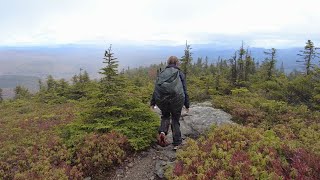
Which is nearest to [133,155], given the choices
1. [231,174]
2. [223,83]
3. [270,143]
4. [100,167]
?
[100,167]

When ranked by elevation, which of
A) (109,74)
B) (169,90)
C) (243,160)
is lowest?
(243,160)

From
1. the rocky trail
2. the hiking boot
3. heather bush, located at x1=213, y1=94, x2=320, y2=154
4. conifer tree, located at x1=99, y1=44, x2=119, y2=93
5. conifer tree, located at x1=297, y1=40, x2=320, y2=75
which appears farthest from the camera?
conifer tree, located at x1=297, y1=40, x2=320, y2=75

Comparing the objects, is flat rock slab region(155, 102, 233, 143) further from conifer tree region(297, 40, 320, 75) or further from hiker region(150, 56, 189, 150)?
conifer tree region(297, 40, 320, 75)

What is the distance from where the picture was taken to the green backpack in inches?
364

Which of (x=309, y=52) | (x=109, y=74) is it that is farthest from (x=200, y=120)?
(x=309, y=52)

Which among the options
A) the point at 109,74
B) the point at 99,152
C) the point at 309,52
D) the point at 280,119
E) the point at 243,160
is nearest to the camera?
the point at 243,160

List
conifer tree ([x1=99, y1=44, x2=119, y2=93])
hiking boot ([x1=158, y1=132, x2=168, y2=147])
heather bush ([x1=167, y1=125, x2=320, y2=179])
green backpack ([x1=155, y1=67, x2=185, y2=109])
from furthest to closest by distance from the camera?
conifer tree ([x1=99, y1=44, x2=119, y2=93]), hiking boot ([x1=158, y1=132, x2=168, y2=147]), green backpack ([x1=155, y1=67, x2=185, y2=109]), heather bush ([x1=167, y1=125, x2=320, y2=179])

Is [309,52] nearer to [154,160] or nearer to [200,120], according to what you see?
[200,120]

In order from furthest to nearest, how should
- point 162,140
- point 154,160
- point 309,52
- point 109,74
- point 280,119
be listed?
1. point 309,52
2. point 280,119
3. point 109,74
4. point 162,140
5. point 154,160

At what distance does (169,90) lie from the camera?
920 centimetres

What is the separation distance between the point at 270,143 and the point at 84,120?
6.62 meters

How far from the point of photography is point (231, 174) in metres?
7.02

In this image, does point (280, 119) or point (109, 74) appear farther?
point (280, 119)

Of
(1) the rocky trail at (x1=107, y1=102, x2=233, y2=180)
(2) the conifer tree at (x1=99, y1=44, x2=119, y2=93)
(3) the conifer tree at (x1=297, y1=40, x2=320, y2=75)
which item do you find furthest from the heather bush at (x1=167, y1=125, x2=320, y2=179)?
(3) the conifer tree at (x1=297, y1=40, x2=320, y2=75)
